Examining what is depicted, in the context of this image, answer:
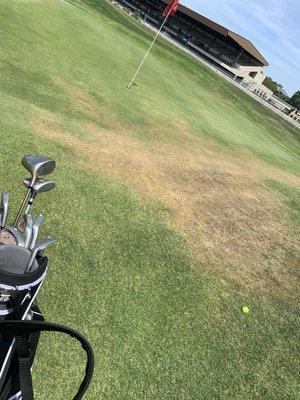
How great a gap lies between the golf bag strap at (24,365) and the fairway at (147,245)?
6.86ft

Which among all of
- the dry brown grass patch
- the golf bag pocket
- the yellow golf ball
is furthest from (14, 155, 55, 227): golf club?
the dry brown grass patch

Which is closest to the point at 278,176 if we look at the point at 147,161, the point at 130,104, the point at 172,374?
the point at 130,104

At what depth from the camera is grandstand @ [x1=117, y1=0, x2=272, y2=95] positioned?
306ft

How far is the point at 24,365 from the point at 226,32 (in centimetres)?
9535

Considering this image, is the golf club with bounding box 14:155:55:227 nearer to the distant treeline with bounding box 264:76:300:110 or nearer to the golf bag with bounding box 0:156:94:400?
the golf bag with bounding box 0:156:94:400

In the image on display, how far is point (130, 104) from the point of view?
627 inches

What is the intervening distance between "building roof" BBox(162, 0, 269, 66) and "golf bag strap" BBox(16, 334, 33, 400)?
94105 mm

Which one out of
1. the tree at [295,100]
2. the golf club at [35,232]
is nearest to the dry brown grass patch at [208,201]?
the golf club at [35,232]

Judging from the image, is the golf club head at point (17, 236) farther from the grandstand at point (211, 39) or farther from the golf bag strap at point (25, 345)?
the grandstand at point (211, 39)

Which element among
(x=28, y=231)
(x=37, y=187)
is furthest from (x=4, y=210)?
(x=37, y=187)

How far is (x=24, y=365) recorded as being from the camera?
2424 mm

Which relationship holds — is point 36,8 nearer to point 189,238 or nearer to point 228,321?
point 189,238

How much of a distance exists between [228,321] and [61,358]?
2.98 metres

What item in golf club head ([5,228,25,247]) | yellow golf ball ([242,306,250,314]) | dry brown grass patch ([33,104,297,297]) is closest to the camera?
golf club head ([5,228,25,247])
